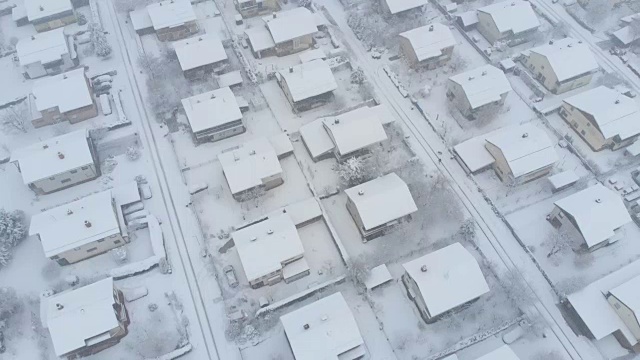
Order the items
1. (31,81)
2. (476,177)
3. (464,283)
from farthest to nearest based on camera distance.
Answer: (31,81), (476,177), (464,283)

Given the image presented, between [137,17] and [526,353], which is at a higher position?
[137,17]

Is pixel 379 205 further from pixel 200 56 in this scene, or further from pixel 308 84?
pixel 200 56

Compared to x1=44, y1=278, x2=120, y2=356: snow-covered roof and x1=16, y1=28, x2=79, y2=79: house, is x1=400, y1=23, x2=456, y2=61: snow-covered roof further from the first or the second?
x1=44, y1=278, x2=120, y2=356: snow-covered roof

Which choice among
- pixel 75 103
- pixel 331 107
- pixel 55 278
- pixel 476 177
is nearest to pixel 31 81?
pixel 75 103

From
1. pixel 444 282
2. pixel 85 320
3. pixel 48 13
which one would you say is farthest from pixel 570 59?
pixel 48 13

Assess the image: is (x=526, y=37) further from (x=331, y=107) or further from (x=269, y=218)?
(x=269, y=218)

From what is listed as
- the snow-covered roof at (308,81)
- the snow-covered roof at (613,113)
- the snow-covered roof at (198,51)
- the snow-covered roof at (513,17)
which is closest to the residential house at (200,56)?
the snow-covered roof at (198,51)
